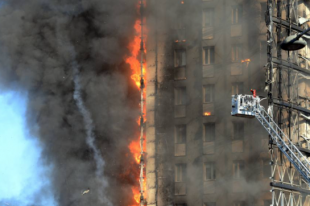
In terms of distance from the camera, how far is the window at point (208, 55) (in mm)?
34188

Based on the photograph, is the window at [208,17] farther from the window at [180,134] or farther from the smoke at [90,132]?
the smoke at [90,132]

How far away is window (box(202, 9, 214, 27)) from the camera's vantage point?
34531mm

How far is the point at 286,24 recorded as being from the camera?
29.8 metres

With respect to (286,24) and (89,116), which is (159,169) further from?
(286,24)

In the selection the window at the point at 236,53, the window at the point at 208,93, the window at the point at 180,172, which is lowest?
the window at the point at 180,172

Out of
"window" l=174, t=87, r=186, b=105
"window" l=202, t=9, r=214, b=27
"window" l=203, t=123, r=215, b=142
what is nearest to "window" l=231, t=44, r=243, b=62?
"window" l=202, t=9, r=214, b=27

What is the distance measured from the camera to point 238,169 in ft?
105

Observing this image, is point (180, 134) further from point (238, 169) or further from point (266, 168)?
point (266, 168)

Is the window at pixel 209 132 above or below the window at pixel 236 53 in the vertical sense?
below

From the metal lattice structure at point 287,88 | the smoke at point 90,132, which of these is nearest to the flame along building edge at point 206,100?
the metal lattice structure at point 287,88

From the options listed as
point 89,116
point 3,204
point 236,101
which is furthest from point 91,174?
point 236,101

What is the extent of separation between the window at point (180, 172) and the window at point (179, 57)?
21.0 feet

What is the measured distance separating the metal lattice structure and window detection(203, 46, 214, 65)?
4577mm

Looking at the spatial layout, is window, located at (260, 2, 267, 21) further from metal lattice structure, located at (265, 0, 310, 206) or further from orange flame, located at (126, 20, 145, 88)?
orange flame, located at (126, 20, 145, 88)
